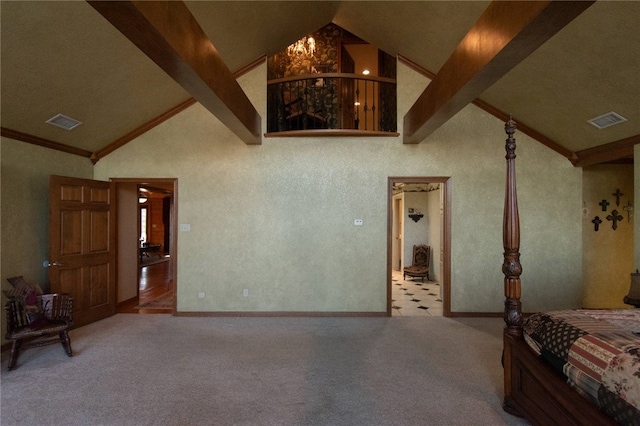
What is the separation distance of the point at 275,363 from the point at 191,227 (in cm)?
259

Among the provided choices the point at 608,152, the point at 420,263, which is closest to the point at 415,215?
the point at 420,263

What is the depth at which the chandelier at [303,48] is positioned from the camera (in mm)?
6277

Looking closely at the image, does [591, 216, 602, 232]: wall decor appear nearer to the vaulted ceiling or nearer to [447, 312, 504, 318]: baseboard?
the vaulted ceiling

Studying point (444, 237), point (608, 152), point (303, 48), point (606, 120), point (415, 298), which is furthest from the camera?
point (303, 48)

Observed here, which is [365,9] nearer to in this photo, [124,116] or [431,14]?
[431,14]

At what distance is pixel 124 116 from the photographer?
4.42 m

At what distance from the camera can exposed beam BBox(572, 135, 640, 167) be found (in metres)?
4.00

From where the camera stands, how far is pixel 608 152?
170 inches

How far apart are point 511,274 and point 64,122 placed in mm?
4945

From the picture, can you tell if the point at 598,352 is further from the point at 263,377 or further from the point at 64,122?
the point at 64,122

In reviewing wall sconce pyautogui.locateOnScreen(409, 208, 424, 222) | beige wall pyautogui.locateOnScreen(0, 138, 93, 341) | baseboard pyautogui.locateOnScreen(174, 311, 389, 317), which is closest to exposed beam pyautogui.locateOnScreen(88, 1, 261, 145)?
beige wall pyautogui.locateOnScreen(0, 138, 93, 341)

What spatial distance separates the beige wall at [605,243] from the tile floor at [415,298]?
233 cm

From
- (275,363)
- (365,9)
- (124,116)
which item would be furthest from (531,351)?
(124,116)

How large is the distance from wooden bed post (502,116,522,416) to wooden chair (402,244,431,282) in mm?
5226
